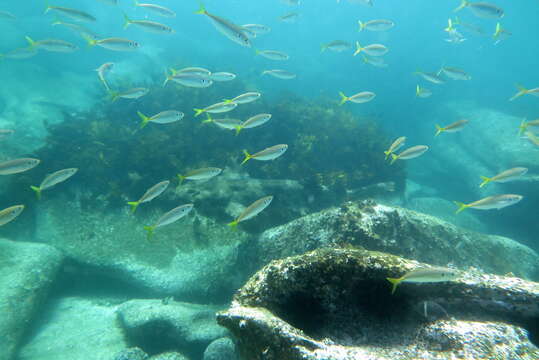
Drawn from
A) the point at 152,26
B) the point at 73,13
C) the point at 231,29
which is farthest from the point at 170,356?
the point at 73,13

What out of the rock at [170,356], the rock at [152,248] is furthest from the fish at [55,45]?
the rock at [170,356]

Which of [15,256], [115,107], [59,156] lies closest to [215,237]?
[15,256]

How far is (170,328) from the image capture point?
4773 mm

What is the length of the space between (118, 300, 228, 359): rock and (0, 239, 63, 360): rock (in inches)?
66.2

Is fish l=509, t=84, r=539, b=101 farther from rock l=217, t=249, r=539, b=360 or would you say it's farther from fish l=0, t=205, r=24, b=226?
fish l=0, t=205, r=24, b=226

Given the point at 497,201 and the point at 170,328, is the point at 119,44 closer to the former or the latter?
the point at 170,328

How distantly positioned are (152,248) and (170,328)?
1.81m

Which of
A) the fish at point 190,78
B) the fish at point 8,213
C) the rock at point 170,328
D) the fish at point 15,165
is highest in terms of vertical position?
the fish at point 190,78

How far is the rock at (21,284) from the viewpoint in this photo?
A: 448 cm

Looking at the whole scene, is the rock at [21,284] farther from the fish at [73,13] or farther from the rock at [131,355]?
the fish at [73,13]

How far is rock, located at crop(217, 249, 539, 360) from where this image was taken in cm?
217

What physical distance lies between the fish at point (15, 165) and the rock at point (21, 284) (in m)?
1.98

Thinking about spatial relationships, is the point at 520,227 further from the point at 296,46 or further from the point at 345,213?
the point at 296,46

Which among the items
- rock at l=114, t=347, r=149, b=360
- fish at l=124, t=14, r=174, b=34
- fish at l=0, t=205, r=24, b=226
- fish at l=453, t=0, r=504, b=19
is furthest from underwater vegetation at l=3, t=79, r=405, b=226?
fish at l=453, t=0, r=504, b=19
